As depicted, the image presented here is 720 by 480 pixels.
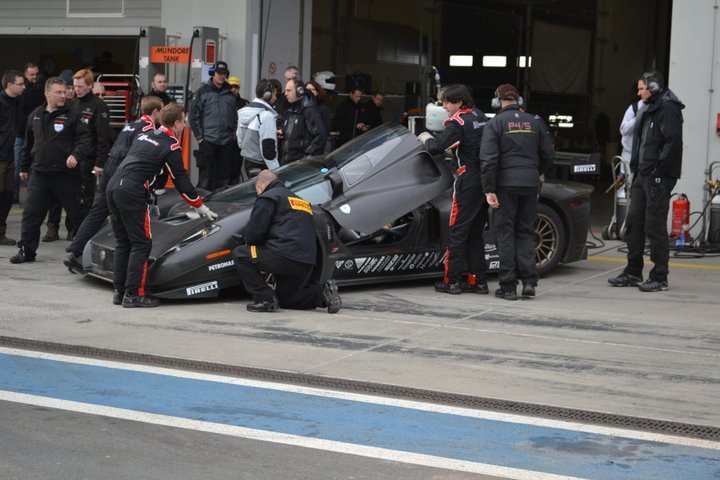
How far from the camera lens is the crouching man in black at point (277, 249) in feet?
29.0

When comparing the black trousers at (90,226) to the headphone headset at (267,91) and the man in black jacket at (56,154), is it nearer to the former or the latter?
the man in black jacket at (56,154)

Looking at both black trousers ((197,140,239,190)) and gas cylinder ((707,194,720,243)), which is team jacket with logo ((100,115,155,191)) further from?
gas cylinder ((707,194,720,243))

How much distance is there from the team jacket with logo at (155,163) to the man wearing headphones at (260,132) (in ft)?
11.6

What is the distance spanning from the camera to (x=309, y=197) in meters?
9.80

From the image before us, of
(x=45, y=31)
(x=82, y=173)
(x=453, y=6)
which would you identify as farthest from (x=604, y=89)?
(x=82, y=173)

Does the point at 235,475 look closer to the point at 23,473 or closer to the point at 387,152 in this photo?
the point at 23,473

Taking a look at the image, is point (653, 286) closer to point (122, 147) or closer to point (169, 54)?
point (122, 147)

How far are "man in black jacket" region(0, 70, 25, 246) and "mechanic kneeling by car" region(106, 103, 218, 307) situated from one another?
13.5 ft

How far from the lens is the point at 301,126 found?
13.0 meters

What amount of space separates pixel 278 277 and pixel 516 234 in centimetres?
229

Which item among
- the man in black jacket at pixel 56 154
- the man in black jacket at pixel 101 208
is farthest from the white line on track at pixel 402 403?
the man in black jacket at pixel 56 154

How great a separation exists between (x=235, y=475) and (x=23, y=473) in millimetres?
940

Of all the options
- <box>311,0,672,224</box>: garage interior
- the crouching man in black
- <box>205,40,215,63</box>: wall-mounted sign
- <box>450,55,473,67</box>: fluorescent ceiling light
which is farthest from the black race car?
<box>450,55,473,67</box>: fluorescent ceiling light

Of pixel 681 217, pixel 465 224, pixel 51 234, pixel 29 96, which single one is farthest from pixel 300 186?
pixel 29 96
